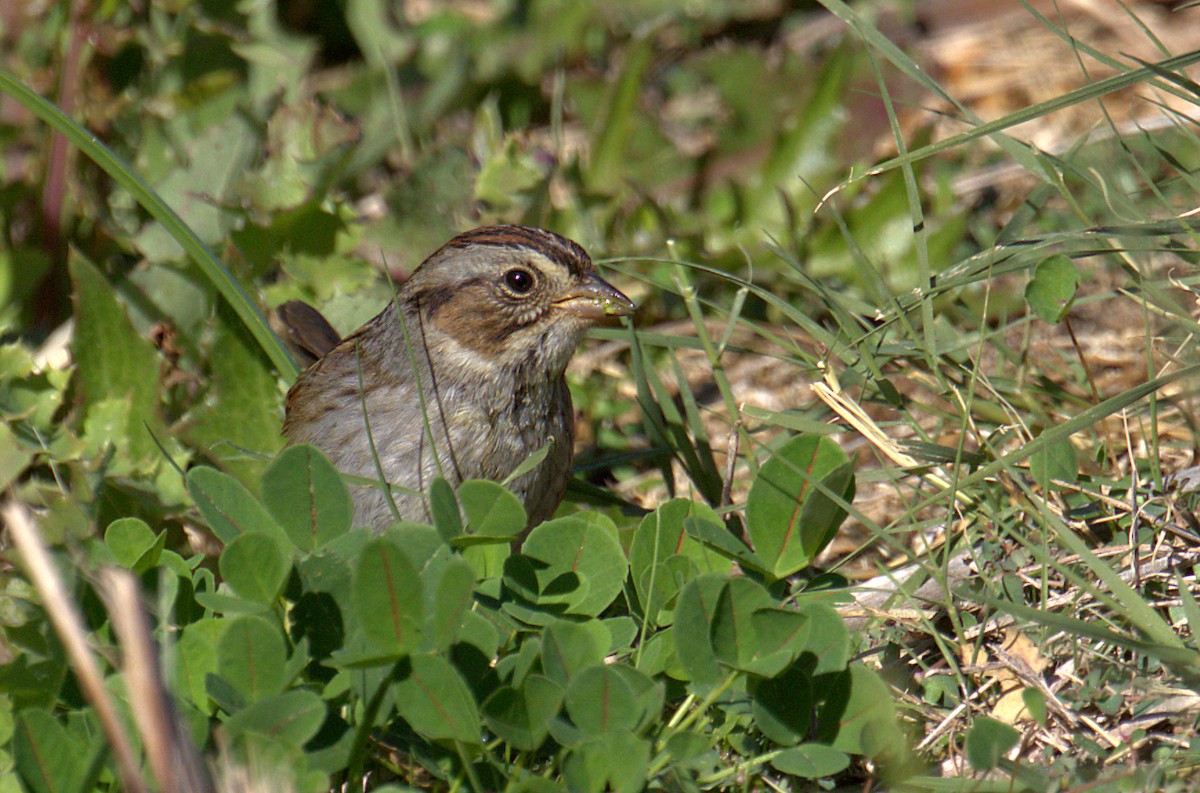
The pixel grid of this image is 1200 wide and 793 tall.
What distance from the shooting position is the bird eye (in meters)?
3.55

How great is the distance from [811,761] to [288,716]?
0.86 metres

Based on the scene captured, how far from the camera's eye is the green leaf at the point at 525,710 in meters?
2.15

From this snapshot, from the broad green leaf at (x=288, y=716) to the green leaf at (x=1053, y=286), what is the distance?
1.64 metres

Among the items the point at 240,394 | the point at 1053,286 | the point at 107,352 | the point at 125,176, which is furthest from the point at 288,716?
the point at 107,352

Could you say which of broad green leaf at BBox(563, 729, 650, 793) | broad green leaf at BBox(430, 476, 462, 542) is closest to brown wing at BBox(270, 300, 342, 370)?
broad green leaf at BBox(430, 476, 462, 542)

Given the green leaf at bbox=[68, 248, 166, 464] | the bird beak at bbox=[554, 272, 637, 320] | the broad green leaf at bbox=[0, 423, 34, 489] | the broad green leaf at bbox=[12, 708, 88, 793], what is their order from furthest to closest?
the green leaf at bbox=[68, 248, 166, 464] → the bird beak at bbox=[554, 272, 637, 320] → the broad green leaf at bbox=[0, 423, 34, 489] → the broad green leaf at bbox=[12, 708, 88, 793]

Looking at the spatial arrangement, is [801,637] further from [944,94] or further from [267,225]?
[267,225]

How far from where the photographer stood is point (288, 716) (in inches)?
82.7

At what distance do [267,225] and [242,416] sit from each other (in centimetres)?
78

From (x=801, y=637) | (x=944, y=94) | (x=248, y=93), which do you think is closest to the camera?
(x=801, y=637)

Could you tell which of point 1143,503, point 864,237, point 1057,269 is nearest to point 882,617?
point 1143,503

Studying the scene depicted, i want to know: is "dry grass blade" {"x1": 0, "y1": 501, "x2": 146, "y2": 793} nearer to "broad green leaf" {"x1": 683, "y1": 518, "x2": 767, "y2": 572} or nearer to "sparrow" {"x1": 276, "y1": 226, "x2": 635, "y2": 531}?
"broad green leaf" {"x1": 683, "y1": 518, "x2": 767, "y2": 572}

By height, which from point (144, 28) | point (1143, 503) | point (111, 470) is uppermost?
point (144, 28)

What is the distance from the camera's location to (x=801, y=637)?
7.37 feet
